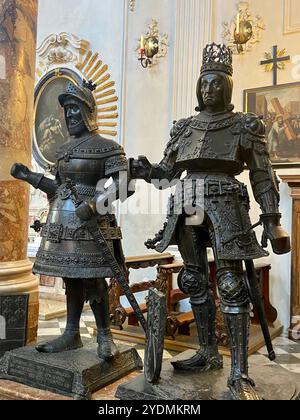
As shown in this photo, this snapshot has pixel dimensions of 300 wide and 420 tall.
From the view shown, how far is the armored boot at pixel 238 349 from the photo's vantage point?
2.18 m

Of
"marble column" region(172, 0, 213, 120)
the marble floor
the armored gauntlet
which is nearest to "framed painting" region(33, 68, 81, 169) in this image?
"marble column" region(172, 0, 213, 120)

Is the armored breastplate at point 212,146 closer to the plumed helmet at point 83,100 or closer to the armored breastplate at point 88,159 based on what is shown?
the armored breastplate at point 88,159

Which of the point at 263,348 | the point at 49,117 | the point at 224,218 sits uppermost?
the point at 49,117

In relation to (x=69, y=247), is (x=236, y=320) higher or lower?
lower

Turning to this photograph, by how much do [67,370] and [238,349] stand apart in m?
1.02

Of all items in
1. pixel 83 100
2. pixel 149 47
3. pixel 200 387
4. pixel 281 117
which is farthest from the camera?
pixel 149 47

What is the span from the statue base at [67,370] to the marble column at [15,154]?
63 centimetres

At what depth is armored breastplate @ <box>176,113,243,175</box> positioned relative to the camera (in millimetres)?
2326

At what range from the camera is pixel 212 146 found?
7.70 ft

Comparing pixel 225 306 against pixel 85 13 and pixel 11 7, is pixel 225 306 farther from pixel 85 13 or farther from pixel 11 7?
pixel 85 13

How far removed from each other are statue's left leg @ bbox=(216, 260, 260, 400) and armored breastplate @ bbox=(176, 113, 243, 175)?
1.72ft

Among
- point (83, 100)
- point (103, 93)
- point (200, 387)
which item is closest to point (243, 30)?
point (103, 93)

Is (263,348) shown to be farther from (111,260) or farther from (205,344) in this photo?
(111,260)
